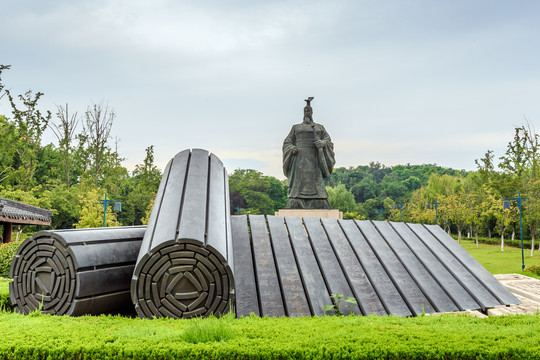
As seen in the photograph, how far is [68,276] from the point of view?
3746 millimetres

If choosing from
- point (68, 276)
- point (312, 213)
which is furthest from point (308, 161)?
point (68, 276)

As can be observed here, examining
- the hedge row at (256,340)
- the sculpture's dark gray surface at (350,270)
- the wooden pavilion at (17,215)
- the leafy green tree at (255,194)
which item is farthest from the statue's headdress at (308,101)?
the leafy green tree at (255,194)

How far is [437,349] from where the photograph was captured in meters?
2.85

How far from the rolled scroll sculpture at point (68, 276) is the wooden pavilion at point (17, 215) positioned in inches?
299

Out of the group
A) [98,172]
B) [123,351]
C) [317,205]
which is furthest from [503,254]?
[98,172]

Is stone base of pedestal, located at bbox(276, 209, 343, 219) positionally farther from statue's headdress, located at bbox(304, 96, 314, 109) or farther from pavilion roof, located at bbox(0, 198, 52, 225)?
pavilion roof, located at bbox(0, 198, 52, 225)

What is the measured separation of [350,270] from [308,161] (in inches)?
311

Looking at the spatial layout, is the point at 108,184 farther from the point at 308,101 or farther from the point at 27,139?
the point at 308,101

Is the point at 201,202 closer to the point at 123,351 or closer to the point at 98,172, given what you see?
the point at 123,351

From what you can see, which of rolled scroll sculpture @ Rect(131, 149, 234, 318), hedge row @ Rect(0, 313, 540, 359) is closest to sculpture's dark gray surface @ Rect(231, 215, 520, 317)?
rolled scroll sculpture @ Rect(131, 149, 234, 318)

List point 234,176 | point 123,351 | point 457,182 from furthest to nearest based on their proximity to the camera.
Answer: point 234,176 < point 457,182 < point 123,351

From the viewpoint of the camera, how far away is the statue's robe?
12875 mm

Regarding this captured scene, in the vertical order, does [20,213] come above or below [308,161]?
below

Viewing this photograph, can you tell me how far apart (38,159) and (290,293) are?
28069 mm
